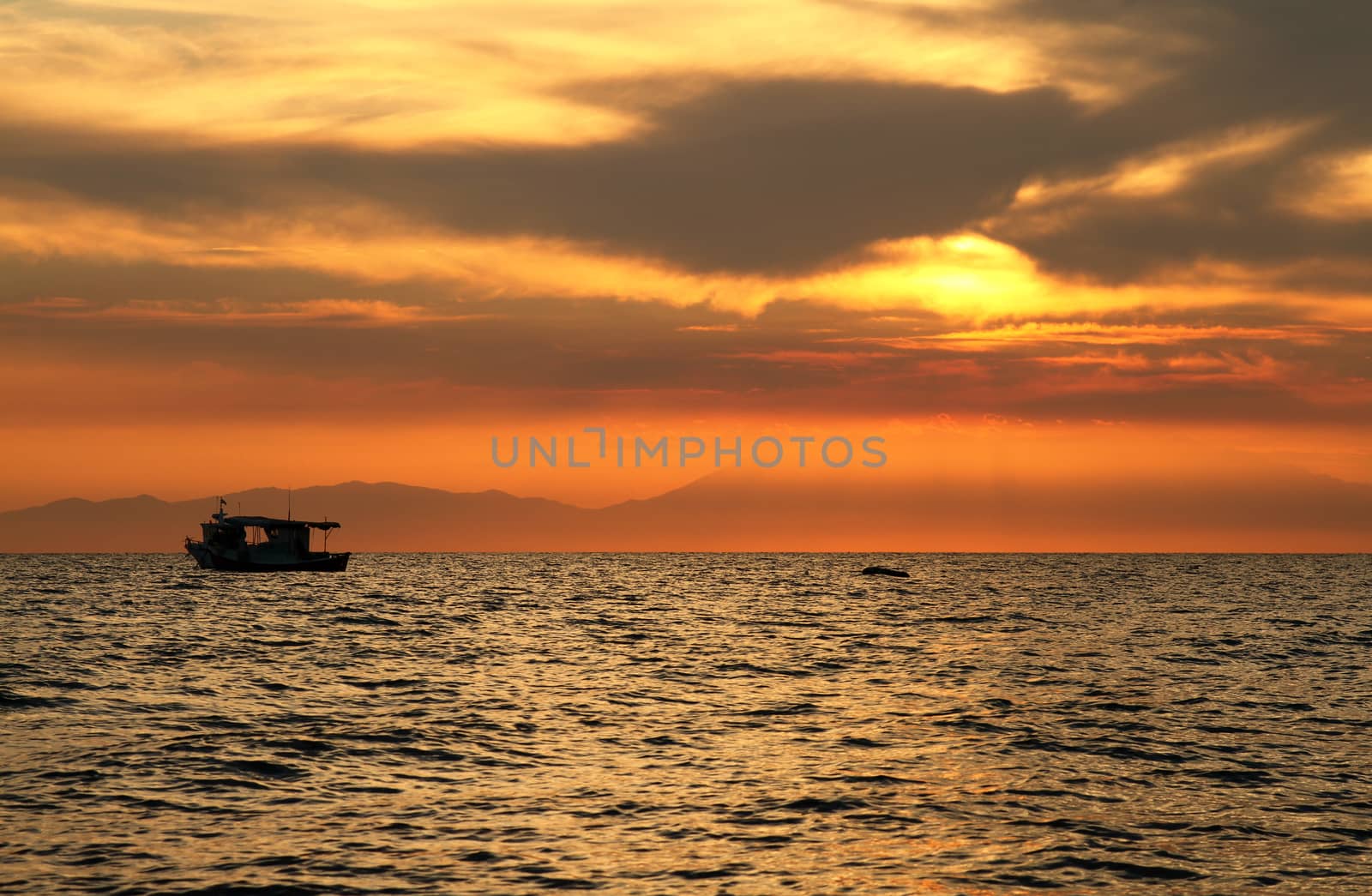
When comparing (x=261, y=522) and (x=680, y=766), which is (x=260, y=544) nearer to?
(x=261, y=522)

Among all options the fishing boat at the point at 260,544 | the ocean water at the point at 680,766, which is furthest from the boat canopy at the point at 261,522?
the ocean water at the point at 680,766

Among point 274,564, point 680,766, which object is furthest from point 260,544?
point 680,766

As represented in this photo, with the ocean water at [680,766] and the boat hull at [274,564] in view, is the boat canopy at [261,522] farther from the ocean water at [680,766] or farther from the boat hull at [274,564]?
the ocean water at [680,766]

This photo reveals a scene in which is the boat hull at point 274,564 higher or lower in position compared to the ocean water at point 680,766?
lower

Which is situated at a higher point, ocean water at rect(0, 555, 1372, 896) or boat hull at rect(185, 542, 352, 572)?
ocean water at rect(0, 555, 1372, 896)

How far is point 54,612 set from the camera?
87.3 metres

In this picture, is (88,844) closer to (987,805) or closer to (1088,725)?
(987,805)

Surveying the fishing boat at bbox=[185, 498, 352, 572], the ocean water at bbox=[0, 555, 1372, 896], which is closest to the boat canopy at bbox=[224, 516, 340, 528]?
the fishing boat at bbox=[185, 498, 352, 572]

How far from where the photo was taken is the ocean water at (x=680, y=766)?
769 inches

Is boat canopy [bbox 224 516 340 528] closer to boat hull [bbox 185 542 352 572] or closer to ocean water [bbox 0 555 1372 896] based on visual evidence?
boat hull [bbox 185 542 352 572]

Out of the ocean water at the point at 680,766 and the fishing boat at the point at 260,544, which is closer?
the ocean water at the point at 680,766

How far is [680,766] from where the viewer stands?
27.9 meters

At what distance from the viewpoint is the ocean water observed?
1953cm

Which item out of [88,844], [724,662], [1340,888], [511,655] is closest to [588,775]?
[88,844]
